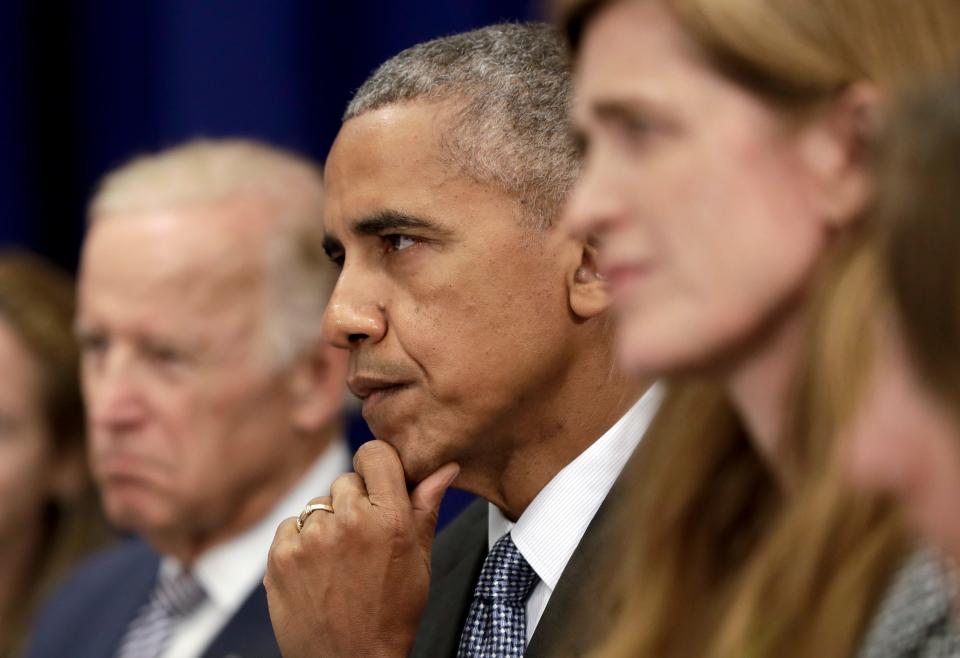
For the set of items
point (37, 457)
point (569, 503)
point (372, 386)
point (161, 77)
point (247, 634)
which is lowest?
point (569, 503)

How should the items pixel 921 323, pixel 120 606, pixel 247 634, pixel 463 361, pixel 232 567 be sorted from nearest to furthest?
pixel 921 323 → pixel 463 361 → pixel 247 634 → pixel 232 567 → pixel 120 606

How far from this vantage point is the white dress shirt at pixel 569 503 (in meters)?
1.55

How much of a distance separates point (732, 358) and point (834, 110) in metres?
0.18

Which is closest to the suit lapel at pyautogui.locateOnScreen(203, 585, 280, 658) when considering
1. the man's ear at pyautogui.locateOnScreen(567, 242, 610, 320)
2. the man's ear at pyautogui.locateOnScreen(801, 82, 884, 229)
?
the man's ear at pyautogui.locateOnScreen(567, 242, 610, 320)

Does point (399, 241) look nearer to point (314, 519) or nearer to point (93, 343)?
point (314, 519)

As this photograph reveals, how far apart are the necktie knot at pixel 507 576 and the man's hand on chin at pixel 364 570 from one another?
7 cm

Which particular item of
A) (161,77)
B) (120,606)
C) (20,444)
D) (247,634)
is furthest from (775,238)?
(161,77)

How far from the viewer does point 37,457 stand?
9.25 ft

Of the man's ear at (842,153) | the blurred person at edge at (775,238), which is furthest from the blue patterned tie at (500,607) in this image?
the man's ear at (842,153)

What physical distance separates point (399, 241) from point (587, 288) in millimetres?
213

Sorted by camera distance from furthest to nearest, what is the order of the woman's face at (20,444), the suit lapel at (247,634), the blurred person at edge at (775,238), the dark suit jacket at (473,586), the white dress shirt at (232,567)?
the woman's face at (20,444) → the white dress shirt at (232,567) → the suit lapel at (247,634) → the dark suit jacket at (473,586) → the blurred person at edge at (775,238)

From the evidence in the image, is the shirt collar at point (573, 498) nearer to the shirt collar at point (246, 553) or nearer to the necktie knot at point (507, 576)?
the necktie knot at point (507, 576)

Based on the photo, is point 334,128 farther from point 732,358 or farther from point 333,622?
point 732,358

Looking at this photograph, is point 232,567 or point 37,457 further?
point 37,457
